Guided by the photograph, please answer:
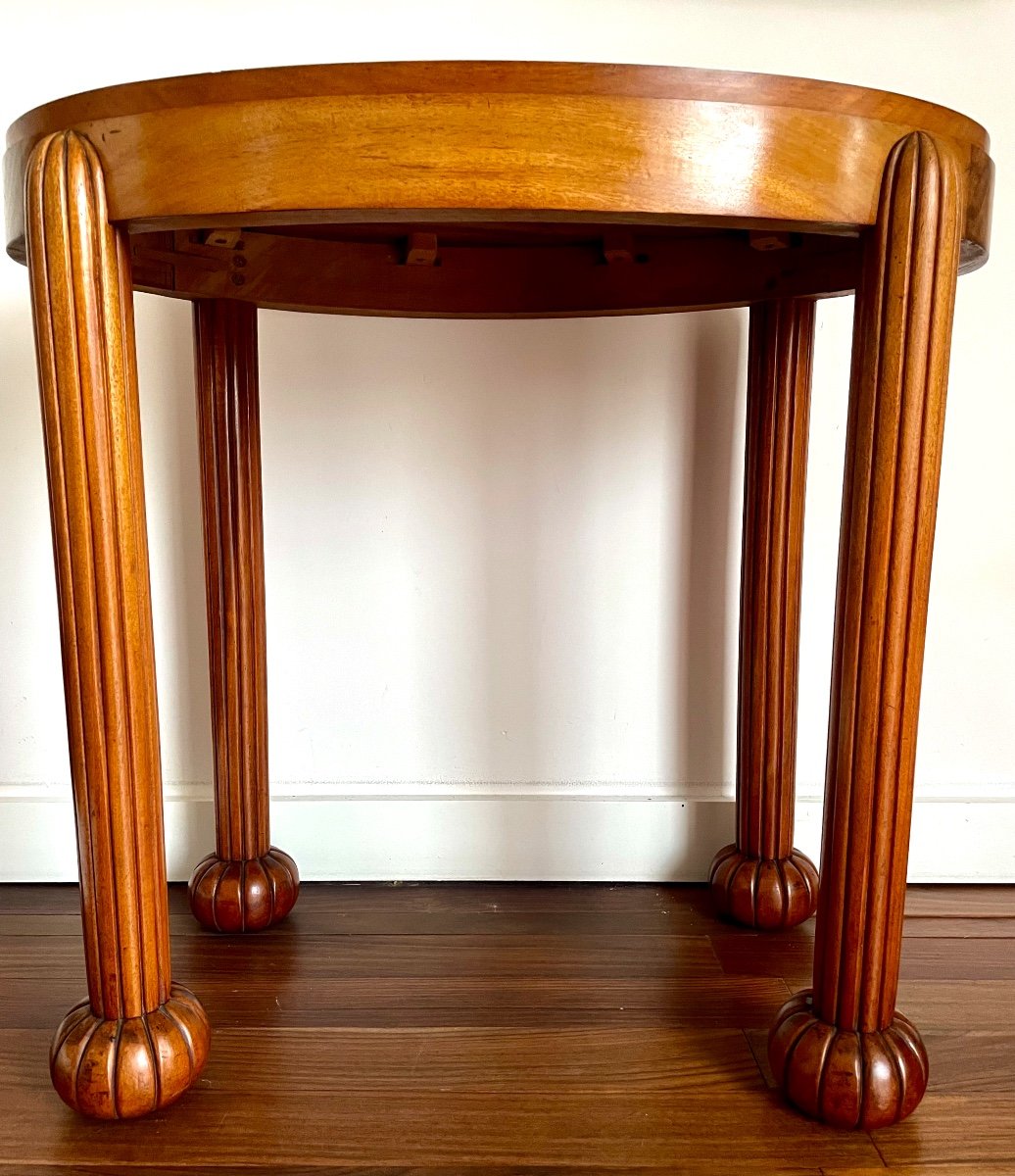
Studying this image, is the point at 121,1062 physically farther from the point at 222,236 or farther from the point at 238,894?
the point at 222,236

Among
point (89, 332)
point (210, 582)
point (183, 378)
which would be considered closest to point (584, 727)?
point (210, 582)

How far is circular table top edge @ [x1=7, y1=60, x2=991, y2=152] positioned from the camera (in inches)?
26.1

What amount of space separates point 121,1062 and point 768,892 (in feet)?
2.08

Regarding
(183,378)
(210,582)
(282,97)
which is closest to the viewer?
(282,97)

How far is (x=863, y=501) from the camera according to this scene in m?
0.75

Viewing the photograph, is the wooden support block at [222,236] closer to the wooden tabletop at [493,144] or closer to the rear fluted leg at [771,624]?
the wooden tabletop at [493,144]

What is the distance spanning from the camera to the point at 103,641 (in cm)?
75

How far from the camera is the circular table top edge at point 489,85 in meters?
0.66

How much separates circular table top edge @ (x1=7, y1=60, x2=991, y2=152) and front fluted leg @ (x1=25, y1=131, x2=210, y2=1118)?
0.06 meters

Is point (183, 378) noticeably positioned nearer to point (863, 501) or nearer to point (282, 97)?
point (282, 97)

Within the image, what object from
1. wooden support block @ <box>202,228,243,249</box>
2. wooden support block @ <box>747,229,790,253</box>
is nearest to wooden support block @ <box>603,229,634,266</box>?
wooden support block @ <box>747,229,790,253</box>

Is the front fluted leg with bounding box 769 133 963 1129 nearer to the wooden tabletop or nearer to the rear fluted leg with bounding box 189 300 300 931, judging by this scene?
the wooden tabletop

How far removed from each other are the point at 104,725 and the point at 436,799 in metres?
0.57

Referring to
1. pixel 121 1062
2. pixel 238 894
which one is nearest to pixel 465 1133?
pixel 121 1062
